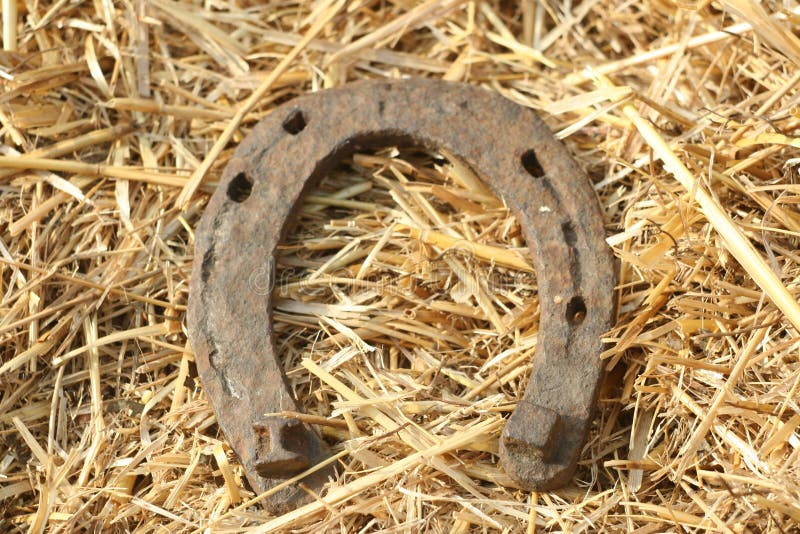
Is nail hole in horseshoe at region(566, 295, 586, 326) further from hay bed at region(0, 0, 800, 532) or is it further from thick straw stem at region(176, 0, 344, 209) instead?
thick straw stem at region(176, 0, 344, 209)

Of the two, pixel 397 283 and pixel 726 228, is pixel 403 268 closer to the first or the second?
pixel 397 283

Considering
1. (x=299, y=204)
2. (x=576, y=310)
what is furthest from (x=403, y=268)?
(x=576, y=310)

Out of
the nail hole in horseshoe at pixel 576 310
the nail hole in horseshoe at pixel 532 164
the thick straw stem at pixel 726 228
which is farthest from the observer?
the nail hole in horseshoe at pixel 532 164

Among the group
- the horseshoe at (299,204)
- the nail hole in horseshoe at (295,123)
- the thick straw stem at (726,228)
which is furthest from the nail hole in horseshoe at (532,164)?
the nail hole in horseshoe at (295,123)

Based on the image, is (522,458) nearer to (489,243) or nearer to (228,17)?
(489,243)

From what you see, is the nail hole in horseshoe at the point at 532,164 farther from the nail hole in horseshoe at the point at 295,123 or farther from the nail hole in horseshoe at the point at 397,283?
the nail hole in horseshoe at the point at 295,123

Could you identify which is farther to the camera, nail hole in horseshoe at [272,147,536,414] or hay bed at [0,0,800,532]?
nail hole in horseshoe at [272,147,536,414]

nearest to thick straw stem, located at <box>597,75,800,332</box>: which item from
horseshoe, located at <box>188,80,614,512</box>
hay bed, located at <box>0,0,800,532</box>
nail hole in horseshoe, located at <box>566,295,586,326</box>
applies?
hay bed, located at <box>0,0,800,532</box>
